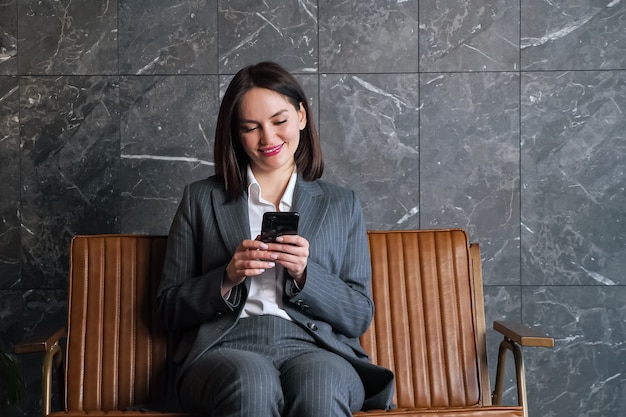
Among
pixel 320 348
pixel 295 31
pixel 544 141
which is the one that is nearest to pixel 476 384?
pixel 320 348

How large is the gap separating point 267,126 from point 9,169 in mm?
1622

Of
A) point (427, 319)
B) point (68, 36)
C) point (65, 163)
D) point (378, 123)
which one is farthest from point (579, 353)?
point (68, 36)

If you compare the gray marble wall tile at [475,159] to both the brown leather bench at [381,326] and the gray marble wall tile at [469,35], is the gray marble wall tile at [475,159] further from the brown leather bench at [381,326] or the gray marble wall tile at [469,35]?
the brown leather bench at [381,326]

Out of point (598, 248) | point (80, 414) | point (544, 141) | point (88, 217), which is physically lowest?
point (80, 414)

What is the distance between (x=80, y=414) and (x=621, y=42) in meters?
2.76

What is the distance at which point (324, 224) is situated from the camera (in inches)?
105

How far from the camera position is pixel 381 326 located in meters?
2.88

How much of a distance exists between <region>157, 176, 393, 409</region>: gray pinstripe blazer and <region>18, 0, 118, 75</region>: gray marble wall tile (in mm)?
1187

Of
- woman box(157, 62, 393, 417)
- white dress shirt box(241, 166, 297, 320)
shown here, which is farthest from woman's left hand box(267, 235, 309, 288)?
white dress shirt box(241, 166, 297, 320)

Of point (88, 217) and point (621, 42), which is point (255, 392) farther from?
point (621, 42)

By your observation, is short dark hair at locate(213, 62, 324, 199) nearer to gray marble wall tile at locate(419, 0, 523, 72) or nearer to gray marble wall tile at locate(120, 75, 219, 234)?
gray marble wall tile at locate(120, 75, 219, 234)

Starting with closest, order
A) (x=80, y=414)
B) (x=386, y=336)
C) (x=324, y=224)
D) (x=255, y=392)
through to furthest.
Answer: (x=255, y=392) < (x=80, y=414) < (x=324, y=224) < (x=386, y=336)

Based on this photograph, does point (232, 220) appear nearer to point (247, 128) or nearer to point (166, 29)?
point (247, 128)

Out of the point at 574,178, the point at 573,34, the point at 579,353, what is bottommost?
the point at 579,353
